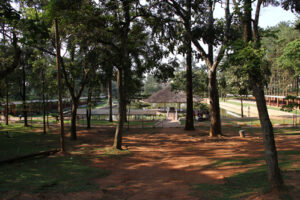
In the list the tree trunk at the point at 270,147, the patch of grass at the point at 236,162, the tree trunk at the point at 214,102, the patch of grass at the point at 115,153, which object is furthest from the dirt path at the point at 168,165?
the tree trunk at the point at 270,147

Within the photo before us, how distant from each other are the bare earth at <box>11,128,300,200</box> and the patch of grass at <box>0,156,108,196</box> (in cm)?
51

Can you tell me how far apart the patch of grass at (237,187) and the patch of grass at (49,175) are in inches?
141

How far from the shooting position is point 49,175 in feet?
27.3

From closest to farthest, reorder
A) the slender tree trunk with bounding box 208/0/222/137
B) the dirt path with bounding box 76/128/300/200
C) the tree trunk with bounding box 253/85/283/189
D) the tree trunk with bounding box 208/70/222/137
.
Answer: the tree trunk with bounding box 253/85/283/189, the dirt path with bounding box 76/128/300/200, the slender tree trunk with bounding box 208/0/222/137, the tree trunk with bounding box 208/70/222/137

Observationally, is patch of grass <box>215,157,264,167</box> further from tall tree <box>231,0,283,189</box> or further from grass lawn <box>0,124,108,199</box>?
grass lawn <box>0,124,108,199</box>

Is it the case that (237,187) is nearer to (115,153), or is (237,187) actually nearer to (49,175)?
(49,175)

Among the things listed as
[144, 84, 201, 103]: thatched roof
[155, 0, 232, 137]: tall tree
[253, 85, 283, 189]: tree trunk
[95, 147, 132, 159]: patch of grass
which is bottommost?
[95, 147, 132, 159]: patch of grass

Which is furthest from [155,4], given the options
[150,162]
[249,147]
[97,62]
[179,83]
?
[179,83]

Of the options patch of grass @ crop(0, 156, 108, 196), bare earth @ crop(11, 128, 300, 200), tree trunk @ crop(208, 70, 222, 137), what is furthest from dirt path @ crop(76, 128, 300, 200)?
tree trunk @ crop(208, 70, 222, 137)

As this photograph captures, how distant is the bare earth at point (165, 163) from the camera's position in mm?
6852

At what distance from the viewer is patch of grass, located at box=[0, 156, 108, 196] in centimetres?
691

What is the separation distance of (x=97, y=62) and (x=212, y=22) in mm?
8029

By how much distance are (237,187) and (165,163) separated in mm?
4456

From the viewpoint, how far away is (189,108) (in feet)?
64.7
